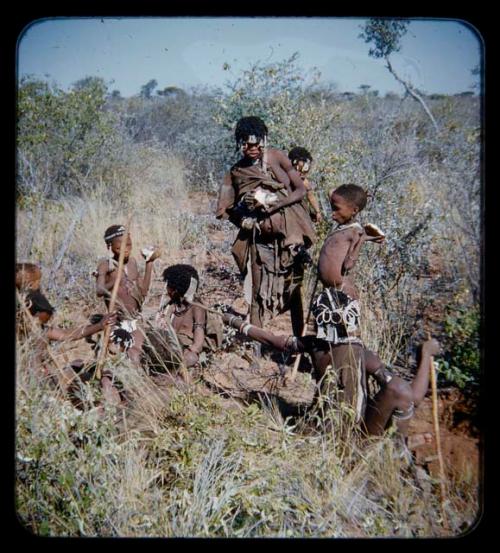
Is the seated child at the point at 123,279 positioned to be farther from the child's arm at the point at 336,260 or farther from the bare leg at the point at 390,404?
the bare leg at the point at 390,404

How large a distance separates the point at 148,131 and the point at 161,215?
16.7 ft

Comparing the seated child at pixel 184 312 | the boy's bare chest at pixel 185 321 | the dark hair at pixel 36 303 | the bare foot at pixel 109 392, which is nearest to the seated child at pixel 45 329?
the dark hair at pixel 36 303

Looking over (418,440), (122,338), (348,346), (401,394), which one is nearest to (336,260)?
(348,346)

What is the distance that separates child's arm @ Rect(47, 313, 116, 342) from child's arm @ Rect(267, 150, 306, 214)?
1509 mm

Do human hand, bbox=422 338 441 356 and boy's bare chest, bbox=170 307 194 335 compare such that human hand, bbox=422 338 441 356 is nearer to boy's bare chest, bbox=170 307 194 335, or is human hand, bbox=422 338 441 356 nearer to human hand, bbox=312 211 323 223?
boy's bare chest, bbox=170 307 194 335

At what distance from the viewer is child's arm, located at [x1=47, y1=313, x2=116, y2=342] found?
11.7ft

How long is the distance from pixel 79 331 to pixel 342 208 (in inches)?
70.3

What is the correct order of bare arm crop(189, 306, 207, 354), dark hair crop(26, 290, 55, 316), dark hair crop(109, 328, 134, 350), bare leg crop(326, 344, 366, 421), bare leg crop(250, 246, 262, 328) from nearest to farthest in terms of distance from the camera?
bare leg crop(326, 344, 366, 421) < dark hair crop(26, 290, 55, 316) < dark hair crop(109, 328, 134, 350) < bare arm crop(189, 306, 207, 354) < bare leg crop(250, 246, 262, 328)

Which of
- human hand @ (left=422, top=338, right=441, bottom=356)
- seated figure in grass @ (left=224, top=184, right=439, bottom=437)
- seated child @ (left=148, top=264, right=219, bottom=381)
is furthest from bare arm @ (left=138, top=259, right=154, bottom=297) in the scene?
human hand @ (left=422, top=338, right=441, bottom=356)

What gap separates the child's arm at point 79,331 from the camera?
3.56 meters

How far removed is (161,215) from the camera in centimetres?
718

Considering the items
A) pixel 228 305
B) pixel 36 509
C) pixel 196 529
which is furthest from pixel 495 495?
pixel 228 305

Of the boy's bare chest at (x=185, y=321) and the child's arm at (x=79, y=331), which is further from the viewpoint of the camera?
the boy's bare chest at (x=185, y=321)

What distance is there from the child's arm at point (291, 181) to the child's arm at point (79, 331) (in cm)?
151
